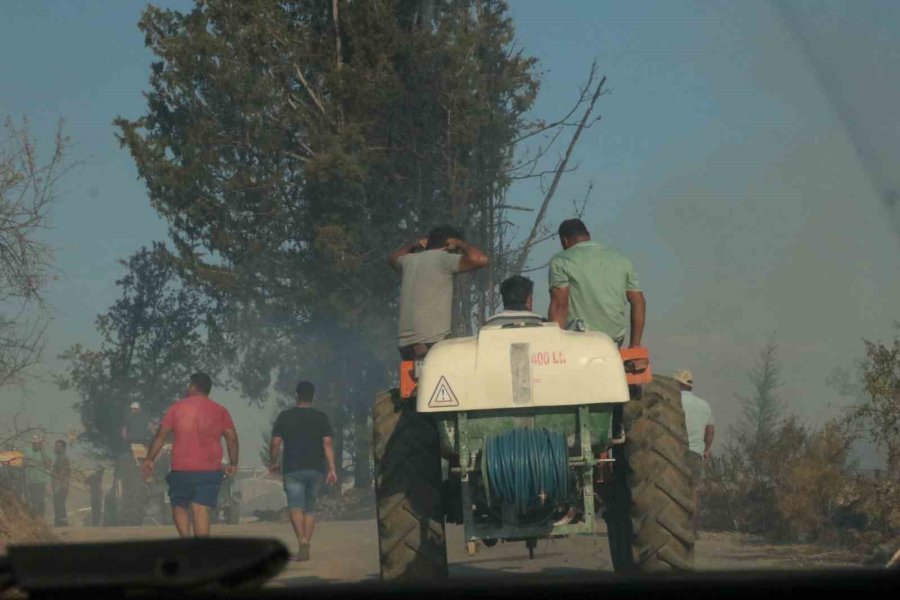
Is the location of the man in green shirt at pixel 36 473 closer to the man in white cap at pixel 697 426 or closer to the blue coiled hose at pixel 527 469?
the man in white cap at pixel 697 426

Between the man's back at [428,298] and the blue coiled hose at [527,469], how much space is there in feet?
6.04

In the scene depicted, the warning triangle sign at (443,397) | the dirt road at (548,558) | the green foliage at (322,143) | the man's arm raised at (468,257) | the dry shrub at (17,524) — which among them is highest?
the green foliage at (322,143)

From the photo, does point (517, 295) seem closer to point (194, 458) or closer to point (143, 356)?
point (194, 458)

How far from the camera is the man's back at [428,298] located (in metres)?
9.16

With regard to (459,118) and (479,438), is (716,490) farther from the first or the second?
(459,118)

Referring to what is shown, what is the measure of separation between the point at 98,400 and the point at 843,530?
90.0ft

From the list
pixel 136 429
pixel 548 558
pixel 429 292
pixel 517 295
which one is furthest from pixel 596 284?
pixel 136 429

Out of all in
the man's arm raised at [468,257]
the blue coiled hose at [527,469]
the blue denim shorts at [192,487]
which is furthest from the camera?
the blue denim shorts at [192,487]

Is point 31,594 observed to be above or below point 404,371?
below

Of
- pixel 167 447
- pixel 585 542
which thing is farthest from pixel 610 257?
pixel 167 447

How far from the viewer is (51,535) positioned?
49.7ft

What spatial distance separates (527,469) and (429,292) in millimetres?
2182

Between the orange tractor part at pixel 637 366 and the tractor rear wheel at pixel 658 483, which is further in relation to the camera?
the orange tractor part at pixel 637 366

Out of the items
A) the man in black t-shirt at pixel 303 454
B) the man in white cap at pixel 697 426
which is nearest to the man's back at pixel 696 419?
the man in white cap at pixel 697 426
